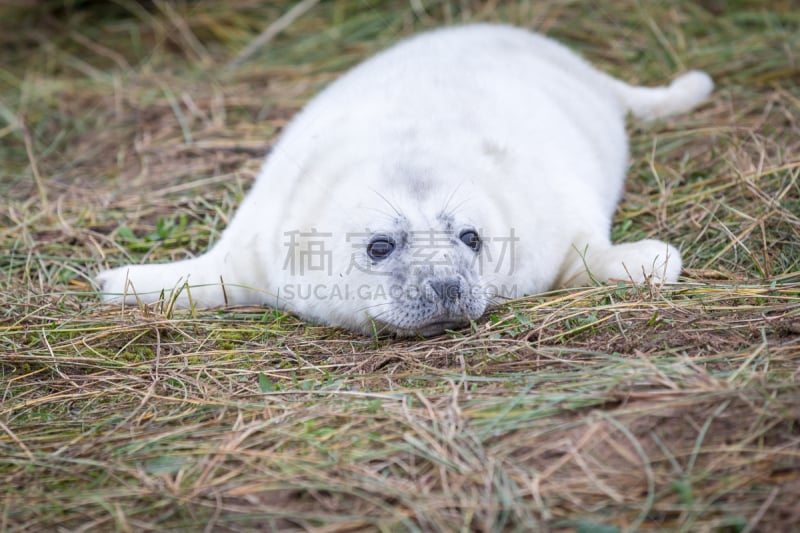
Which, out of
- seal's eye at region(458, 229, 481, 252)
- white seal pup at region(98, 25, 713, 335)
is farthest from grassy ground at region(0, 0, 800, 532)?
seal's eye at region(458, 229, 481, 252)

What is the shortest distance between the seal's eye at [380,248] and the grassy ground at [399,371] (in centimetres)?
30

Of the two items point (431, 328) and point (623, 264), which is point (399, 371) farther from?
point (623, 264)

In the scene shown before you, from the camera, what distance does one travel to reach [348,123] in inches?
130

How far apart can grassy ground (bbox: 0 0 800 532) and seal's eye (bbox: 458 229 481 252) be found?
0.82 feet

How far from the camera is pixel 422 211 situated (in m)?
2.82

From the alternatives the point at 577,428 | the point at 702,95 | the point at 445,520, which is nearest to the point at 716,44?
the point at 702,95

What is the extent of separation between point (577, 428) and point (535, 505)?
295 millimetres

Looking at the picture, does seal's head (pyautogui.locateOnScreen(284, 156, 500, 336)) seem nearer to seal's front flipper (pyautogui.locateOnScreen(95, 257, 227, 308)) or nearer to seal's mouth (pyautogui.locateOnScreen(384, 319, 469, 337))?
seal's mouth (pyautogui.locateOnScreen(384, 319, 469, 337))

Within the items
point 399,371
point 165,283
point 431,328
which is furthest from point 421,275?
point 165,283

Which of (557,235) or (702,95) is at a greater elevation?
(702,95)

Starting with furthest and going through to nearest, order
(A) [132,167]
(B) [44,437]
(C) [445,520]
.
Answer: (A) [132,167]
(B) [44,437]
(C) [445,520]

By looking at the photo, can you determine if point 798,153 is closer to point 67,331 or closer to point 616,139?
point 616,139

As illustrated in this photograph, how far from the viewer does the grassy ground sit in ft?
6.31

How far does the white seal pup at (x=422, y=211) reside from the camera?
281 centimetres
